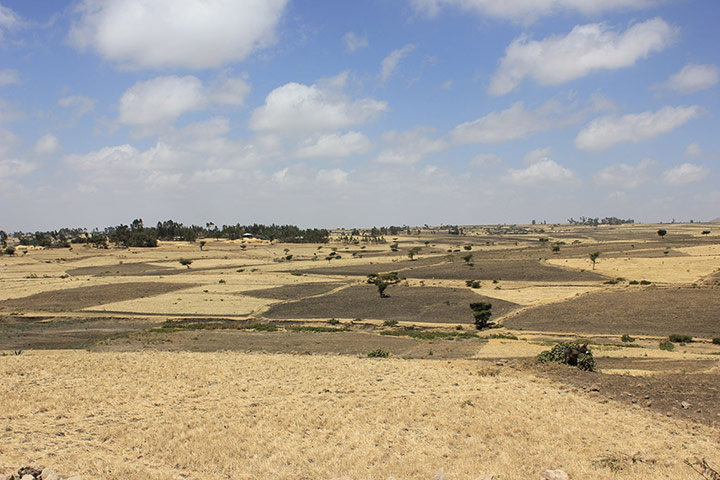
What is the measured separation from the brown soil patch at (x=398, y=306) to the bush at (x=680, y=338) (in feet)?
62.9

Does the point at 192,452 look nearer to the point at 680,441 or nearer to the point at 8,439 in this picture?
the point at 8,439

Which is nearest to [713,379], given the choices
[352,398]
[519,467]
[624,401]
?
[624,401]

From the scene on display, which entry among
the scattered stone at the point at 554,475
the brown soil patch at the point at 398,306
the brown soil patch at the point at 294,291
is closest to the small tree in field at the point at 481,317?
the brown soil patch at the point at 398,306

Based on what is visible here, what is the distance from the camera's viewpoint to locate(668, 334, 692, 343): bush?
38.3 meters

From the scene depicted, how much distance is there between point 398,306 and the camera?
62188 mm

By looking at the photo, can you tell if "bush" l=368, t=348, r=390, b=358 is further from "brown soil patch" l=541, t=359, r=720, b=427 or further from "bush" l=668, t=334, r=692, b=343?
"bush" l=668, t=334, r=692, b=343

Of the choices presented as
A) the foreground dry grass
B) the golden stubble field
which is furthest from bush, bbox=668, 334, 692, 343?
the foreground dry grass

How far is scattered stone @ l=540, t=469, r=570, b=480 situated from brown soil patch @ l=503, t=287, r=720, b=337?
37502 mm

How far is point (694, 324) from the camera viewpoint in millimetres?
43750

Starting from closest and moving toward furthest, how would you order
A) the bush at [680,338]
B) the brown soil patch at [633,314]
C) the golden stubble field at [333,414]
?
1. the golden stubble field at [333,414]
2. the bush at [680,338]
3. the brown soil patch at [633,314]

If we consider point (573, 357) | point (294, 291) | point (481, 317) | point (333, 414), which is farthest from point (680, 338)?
point (294, 291)

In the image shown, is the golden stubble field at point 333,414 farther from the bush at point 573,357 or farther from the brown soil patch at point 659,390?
the bush at point 573,357

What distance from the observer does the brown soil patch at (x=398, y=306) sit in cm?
5681

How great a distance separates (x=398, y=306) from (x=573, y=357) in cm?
3810
